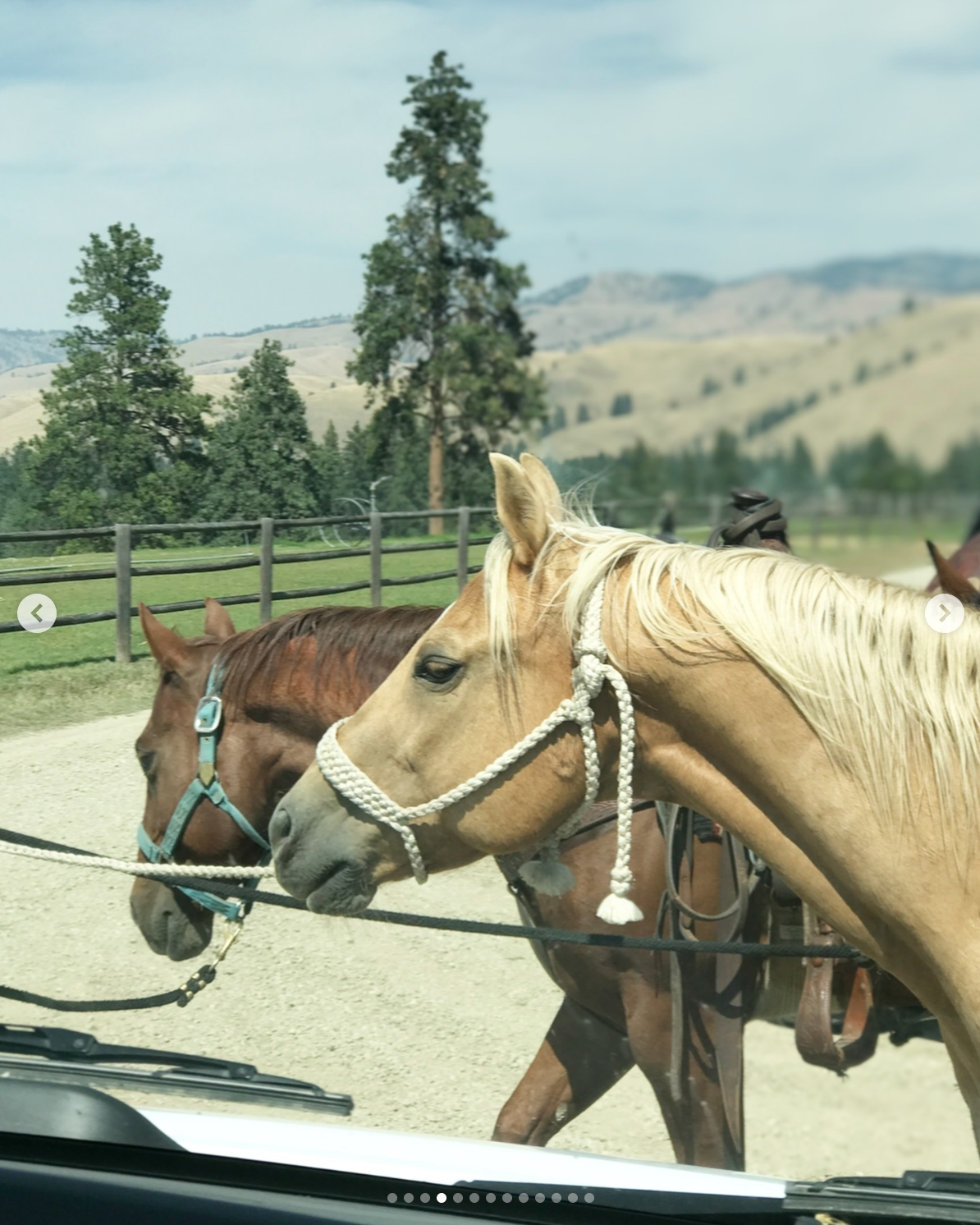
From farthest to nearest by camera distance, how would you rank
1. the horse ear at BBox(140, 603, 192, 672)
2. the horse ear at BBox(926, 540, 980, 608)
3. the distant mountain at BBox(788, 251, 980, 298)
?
the horse ear at BBox(140, 603, 192, 672), the horse ear at BBox(926, 540, 980, 608), the distant mountain at BBox(788, 251, 980, 298)

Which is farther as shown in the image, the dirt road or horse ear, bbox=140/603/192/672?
horse ear, bbox=140/603/192/672

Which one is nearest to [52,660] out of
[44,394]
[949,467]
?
[44,394]

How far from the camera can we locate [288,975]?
6.95ft

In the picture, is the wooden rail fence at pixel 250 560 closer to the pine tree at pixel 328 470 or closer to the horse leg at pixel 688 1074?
the pine tree at pixel 328 470

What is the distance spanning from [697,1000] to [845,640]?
107cm

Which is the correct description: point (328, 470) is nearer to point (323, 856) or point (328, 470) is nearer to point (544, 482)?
point (544, 482)

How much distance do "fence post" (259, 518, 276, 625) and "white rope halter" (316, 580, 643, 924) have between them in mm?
376

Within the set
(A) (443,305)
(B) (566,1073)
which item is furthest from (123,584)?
(B) (566,1073)

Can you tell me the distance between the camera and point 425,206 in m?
1.82

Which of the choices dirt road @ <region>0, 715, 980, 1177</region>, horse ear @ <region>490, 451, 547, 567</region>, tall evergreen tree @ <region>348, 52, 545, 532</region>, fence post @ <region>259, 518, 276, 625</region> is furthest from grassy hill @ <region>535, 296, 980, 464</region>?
dirt road @ <region>0, 715, 980, 1177</region>

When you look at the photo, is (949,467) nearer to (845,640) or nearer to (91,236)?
(845,640)

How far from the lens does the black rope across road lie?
1.95m

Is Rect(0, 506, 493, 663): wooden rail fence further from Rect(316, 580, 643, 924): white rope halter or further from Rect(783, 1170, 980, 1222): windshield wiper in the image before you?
Rect(783, 1170, 980, 1222): windshield wiper

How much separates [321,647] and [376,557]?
44 cm
